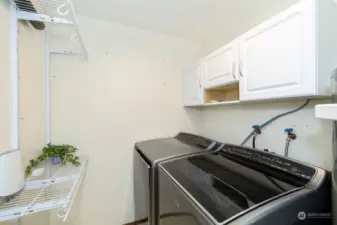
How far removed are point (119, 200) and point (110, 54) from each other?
5.96ft

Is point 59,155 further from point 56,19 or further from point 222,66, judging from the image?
point 222,66

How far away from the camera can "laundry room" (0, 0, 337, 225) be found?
3.28 ft

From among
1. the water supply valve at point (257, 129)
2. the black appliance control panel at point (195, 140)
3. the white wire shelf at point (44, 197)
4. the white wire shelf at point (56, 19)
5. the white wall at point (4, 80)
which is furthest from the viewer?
the black appliance control panel at point (195, 140)

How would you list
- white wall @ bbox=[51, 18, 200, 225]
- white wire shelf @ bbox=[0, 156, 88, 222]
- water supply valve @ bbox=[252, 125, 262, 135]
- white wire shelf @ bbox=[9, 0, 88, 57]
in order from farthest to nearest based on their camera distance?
white wall @ bbox=[51, 18, 200, 225]
water supply valve @ bbox=[252, 125, 262, 135]
white wire shelf @ bbox=[9, 0, 88, 57]
white wire shelf @ bbox=[0, 156, 88, 222]

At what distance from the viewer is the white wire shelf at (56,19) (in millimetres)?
1266

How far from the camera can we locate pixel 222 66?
1.76 m

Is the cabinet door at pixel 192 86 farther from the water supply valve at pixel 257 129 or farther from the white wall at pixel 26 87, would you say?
the white wall at pixel 26 87

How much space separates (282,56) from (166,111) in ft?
5.47

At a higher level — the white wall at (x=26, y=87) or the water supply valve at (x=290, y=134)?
the white wall at (x=26, y=87)

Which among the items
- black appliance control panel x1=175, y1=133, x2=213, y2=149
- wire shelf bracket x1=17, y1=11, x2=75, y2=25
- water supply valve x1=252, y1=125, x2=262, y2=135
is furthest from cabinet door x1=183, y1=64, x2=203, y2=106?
wire shelf bracket x1=17, y1=11, x2=75, y2=25

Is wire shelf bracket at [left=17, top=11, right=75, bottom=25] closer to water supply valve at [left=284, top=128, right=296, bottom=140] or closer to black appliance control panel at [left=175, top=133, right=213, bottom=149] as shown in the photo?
black appliance control panel at [left=175, top=133, right=213, bottom=149]

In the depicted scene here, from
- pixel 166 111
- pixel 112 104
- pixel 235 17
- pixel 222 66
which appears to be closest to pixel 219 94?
pixel 222 66

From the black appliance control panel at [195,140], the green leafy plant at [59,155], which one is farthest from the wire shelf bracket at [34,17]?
the black appliance control panel at [195,140]

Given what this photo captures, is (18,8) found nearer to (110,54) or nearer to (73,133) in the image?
(110,54)
